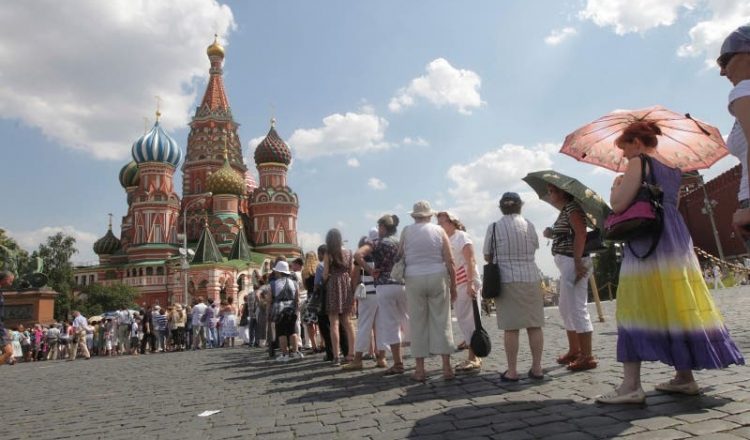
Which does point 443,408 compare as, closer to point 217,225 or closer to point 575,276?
point 575,276

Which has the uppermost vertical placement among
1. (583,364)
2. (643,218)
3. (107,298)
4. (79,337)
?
(107,298)

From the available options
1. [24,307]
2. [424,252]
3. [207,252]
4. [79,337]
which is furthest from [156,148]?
[424,252]

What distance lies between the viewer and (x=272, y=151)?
2328 inches

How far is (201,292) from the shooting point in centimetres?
4441

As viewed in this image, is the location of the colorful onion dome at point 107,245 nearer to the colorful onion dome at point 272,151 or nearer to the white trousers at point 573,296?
the colorful onion dome at point 272,151

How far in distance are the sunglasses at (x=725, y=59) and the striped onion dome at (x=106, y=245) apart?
65.4 metres

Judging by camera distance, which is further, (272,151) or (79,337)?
(272,151)

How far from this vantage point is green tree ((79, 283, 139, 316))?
48000 mm

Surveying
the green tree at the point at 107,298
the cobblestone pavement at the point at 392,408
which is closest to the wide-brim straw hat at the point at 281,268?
the cobblestone pavement at the point at 392,408

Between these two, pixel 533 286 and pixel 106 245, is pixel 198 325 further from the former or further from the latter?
pixel 106 245

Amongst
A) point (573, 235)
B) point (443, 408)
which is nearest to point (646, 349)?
point (443, 408)

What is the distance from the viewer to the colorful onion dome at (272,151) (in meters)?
58.9

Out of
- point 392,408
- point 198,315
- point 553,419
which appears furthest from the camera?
point 198,315

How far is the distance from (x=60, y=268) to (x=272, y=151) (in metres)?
24.5
